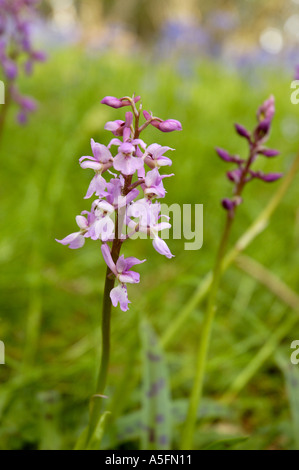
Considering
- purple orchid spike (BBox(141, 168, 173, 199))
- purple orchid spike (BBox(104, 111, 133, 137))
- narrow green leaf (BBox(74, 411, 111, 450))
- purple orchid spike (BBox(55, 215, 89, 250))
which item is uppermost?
purple orchid spike (BBox(104, 111, 133, 137))

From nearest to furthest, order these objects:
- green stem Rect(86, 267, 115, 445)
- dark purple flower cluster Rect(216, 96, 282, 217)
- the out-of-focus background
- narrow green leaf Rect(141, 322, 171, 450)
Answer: green stem Rect(86, 267, 115, 445)
dark purple flower cluster Rect(216, 96, 282, 217)
narrow green leaf Rect(141, 322, 171, 450)
the out-of-focus background

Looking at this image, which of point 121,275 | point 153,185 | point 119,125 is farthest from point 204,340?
point 119,125

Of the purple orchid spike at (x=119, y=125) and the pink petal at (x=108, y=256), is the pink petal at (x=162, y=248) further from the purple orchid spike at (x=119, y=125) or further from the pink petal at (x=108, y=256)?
the purple orchid spike at (x=119, y=125)

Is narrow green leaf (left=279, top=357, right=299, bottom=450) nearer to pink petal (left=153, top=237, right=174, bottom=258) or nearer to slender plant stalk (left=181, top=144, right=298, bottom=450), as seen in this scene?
slender plant stalk (left=181, top=144, right=298, bottom=450)

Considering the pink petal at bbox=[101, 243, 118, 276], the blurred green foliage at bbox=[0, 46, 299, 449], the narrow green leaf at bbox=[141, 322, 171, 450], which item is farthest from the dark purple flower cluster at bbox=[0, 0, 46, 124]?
the pink petal at bbox=[101, 243, 118, 276]

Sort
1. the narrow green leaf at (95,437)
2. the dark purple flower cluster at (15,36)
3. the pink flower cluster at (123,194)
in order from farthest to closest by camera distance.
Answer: the dark purple flower cluster at (15,36), the narrow green leaf at (95,437), the pink flower cluster at (123,194)

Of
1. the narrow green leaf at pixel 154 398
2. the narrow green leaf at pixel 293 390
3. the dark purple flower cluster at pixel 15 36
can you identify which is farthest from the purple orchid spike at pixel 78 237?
the dark purple flower cluster at pixel 15 36

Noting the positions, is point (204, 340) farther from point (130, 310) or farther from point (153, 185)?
point (130, 310)
